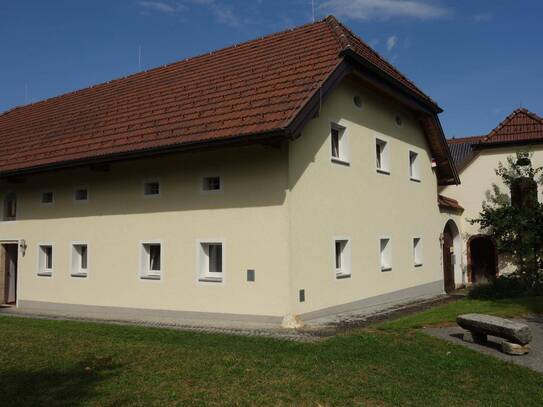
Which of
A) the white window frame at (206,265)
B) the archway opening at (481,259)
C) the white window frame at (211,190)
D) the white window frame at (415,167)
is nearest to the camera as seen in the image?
the white window frame at (206,265)

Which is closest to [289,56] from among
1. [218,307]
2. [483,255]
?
[218,307]

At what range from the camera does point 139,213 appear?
13.6 m

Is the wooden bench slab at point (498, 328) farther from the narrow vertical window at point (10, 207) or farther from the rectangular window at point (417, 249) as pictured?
the narrow vertical window at point (10, 207)

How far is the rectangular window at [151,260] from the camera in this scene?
43.6 ft

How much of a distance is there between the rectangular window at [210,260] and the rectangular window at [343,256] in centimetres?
308

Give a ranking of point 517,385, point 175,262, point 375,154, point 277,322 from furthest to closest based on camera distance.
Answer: point 375,154 < point 175,262 < point 277,322 < point 517,385

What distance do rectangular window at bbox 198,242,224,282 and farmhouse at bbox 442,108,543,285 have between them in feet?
45.2

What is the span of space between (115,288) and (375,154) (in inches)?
330

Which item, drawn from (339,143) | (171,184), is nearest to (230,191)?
(171,184)

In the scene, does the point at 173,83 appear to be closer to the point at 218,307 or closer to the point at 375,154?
the point at 375,154

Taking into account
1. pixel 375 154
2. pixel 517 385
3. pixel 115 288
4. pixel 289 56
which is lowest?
pixel 517 385

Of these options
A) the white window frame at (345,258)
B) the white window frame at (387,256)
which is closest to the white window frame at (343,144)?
the white window frame at (345,258)

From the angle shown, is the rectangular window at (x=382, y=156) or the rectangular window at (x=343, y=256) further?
the rectangular window at (x=382, y=156)

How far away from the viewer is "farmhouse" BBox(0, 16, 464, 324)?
453 inches
